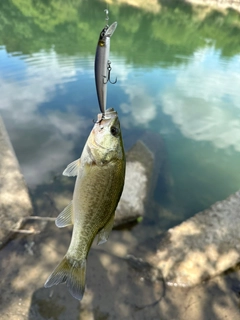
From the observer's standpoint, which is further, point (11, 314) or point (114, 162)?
point (11, 314)

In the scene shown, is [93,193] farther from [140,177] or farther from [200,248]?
[140,177]

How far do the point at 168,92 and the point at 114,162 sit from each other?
1077cm

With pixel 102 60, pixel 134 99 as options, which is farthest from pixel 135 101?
pixel 102 60

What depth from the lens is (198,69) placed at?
627 inches

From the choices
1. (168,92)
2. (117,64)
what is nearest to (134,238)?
(168,92)

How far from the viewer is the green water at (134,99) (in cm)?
754

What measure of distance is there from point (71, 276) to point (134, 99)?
31.2 feet

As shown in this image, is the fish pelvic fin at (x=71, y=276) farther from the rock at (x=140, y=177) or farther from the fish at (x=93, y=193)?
the rock at (x=140, y=177)

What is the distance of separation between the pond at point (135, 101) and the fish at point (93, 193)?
388 cm

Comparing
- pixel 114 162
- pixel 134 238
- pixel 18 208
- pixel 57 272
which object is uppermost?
pixel 114 162

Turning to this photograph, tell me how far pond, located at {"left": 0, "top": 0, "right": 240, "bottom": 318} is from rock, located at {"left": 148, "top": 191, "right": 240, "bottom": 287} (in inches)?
33.0

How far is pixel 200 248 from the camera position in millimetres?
4836

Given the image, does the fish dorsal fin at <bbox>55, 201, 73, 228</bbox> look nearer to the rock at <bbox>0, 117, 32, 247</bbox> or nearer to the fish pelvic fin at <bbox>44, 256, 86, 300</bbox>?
the fish pelvic fin at <bbox>44, 256, 86, 300</bbox>

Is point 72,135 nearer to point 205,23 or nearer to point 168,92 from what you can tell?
point 168,92
